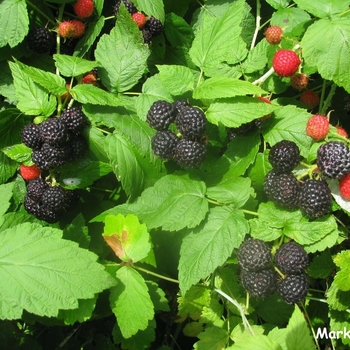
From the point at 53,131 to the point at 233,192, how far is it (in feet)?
2.27

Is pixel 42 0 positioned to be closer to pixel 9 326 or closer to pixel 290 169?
pixel 290 169

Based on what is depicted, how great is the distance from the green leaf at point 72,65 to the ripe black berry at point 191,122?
43cm

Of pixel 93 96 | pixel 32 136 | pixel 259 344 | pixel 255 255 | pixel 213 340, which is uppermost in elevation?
pixel 93 96

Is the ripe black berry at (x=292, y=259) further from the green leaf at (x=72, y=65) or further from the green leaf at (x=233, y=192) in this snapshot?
the green leaf at (x=72, y=65)

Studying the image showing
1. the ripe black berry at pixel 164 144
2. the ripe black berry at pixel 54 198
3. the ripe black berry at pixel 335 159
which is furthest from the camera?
the ripe black berry at pixel 54 198

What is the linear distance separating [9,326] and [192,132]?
129 centimetres

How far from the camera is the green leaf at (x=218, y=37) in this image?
5.95 ft

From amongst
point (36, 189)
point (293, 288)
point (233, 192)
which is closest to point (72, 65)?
point (36, 189)

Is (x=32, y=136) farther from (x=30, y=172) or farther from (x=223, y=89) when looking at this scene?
(x=223, y=89)

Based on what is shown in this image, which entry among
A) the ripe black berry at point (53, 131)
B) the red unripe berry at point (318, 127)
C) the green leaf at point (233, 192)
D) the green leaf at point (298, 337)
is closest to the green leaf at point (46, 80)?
the ripe black berry at point (53, 131)

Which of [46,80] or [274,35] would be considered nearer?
[46,80]

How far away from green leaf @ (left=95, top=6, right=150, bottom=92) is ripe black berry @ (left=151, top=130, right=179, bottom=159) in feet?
1.07

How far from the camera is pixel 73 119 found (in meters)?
1.80

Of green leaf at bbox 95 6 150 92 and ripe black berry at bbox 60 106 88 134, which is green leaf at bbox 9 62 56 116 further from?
green leaf at bbox 95 6 150 92
